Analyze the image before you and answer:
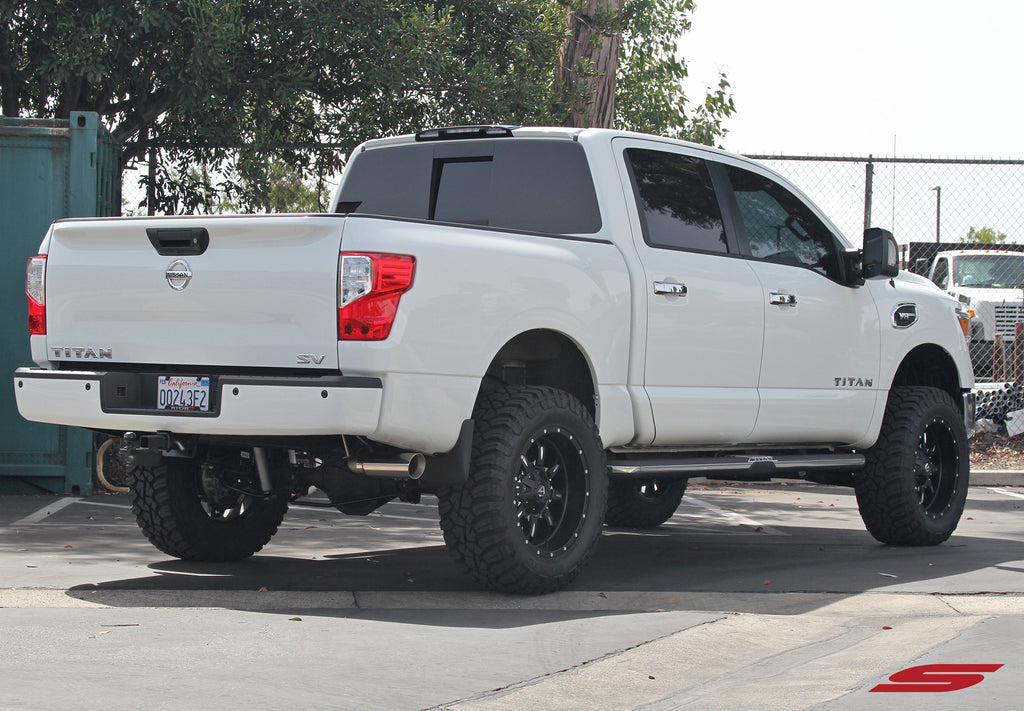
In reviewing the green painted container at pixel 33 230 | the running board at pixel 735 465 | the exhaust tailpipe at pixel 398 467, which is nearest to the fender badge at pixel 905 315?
the running board at pixel 735 465

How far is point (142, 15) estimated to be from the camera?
11.2m

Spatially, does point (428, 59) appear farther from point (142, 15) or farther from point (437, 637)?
point (437, 637)

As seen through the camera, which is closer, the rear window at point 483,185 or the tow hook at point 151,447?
the tow hook at point 151,447

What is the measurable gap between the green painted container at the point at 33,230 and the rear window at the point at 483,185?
11.2 ft

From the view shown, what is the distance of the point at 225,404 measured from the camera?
5598 millimetres

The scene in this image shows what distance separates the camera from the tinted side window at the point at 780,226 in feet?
25.4

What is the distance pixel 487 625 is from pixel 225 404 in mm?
1380

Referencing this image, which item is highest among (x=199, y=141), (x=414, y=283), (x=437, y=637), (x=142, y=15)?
(x=142, y=15)

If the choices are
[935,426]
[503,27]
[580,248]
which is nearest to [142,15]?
[503,27]

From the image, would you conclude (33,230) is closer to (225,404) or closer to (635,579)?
(225,404)

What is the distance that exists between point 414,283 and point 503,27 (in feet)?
26.5

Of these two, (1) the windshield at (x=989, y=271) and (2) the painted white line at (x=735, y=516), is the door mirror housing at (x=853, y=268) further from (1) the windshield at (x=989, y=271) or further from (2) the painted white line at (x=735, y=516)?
(1) the windshield at (x=989, y=271)

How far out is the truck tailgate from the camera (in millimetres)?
5523

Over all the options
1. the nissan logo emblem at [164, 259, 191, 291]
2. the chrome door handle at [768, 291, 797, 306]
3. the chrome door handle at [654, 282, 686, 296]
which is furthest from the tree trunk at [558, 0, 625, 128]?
the nissan logo emblem at [164, 259, 191, 291]
